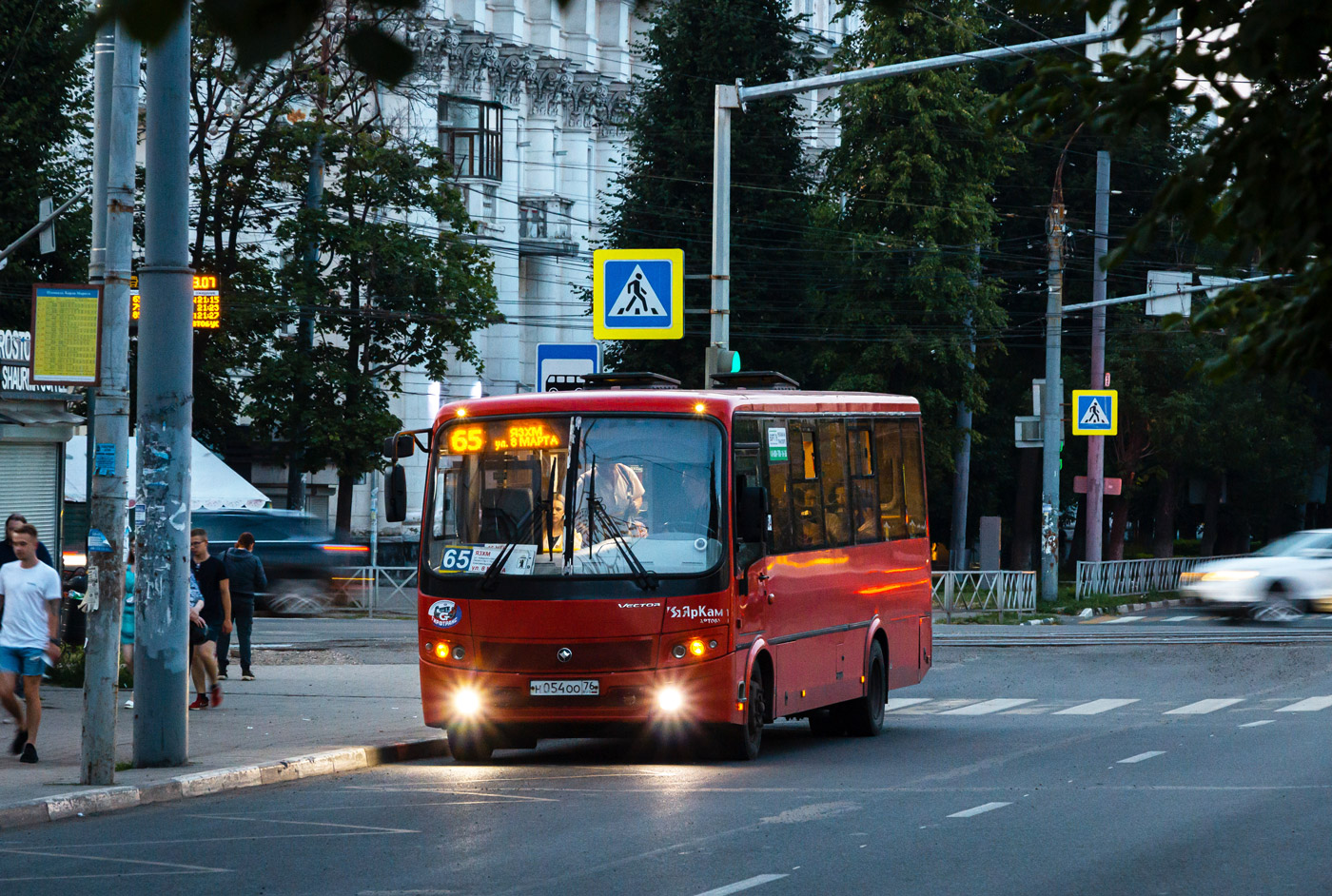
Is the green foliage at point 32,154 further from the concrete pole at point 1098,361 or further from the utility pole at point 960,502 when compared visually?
the utility pole at point 960,502

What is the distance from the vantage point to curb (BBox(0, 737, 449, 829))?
1125 cm

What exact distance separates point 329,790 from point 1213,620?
25660mm

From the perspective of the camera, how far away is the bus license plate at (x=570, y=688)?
46.8 feet

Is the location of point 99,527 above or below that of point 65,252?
below

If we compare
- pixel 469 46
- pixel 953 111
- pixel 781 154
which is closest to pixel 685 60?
pixel 781 154

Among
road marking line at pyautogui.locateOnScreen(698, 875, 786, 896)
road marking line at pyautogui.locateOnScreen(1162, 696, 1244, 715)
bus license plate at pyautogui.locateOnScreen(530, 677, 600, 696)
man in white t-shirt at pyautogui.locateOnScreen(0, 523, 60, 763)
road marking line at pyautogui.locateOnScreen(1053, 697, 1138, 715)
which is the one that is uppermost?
man in white t-shirt at pyautogui.locateOnScreen(0, 523, 60, 763)

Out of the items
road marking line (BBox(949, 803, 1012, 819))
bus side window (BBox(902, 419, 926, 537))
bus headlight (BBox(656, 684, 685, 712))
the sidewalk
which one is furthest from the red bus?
bus side window (BBox(902, 419, 926, 537))

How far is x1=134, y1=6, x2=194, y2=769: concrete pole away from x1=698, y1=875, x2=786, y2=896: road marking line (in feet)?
17.7

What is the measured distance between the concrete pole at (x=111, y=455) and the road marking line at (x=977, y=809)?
5.24 meters

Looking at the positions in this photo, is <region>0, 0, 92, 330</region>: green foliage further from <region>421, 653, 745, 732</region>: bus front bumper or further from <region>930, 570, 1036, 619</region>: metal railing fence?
<region>421, 653, 745, 732</region>: bus front bumper

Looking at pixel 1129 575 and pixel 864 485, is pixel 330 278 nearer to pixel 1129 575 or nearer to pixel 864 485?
pixel 1129 575

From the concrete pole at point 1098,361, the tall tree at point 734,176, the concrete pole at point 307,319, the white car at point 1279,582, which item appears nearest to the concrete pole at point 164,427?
the white car at point 1279,582

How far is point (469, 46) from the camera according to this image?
2298 inches

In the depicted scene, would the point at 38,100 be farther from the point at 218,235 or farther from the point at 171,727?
the point at 171,727
